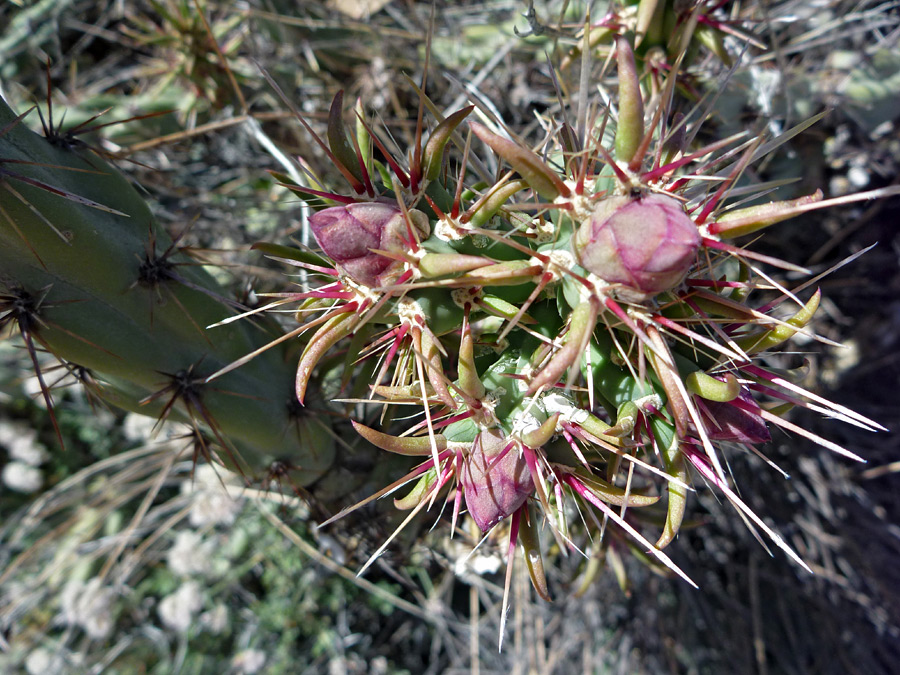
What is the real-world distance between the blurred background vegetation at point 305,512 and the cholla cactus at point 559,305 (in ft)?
4.07

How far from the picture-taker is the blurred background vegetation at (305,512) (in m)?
2.25

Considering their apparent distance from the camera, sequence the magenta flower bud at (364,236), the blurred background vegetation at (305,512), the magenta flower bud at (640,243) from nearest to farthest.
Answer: the magenta flower bud at (640,243) → the magenta flower bud at (364,236) → the blurred background vegetation at (305,512)

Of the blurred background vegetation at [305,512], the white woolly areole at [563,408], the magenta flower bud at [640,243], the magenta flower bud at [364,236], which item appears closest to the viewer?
the magenta flower bud at [640,243]

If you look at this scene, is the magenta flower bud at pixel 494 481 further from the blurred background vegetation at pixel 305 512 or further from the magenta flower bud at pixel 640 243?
the blurred background vegetation at pixel 305 512

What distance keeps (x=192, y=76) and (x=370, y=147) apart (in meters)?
1.29

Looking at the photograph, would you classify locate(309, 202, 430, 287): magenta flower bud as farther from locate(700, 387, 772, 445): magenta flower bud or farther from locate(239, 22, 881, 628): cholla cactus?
locate(700, 387, 772, 445): magenta flower bud

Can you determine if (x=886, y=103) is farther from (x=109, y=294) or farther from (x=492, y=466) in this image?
(x=109, y=294)

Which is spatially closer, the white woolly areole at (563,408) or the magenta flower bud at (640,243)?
the magenta flower bud at (640,243)

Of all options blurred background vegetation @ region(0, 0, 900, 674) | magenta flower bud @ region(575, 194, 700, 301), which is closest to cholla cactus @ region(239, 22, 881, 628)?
magenta flower bud @ region(575, 194, 700, 301)

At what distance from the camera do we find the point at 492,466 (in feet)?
3.04

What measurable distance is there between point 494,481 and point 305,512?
4.54 ft

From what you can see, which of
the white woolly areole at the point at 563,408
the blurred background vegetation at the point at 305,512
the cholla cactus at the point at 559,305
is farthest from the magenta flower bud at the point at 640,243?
the blurred background vegetation at the point at 305,512

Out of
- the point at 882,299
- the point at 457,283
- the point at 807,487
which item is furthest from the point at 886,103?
the point at 457,283

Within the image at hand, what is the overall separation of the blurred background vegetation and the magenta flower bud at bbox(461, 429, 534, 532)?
1.30 m
